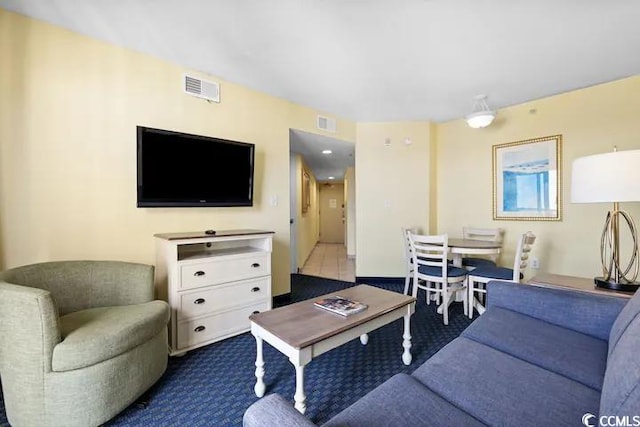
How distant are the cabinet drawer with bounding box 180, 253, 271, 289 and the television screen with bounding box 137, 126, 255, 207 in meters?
0.62

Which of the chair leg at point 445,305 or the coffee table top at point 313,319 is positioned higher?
the coffee table top at point 313,319

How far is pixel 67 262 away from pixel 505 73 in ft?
12.9

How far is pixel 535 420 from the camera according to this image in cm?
87

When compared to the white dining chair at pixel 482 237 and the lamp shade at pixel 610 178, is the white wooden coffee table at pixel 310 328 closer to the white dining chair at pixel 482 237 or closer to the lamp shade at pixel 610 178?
the lamp shade at pixel 610 178

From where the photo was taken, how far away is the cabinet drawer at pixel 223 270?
83.0 inches

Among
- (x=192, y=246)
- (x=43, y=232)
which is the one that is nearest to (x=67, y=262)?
(x=43, y=232)

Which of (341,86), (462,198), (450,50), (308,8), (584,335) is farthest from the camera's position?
(462,198)

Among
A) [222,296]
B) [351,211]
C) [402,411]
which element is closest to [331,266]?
[351,211]

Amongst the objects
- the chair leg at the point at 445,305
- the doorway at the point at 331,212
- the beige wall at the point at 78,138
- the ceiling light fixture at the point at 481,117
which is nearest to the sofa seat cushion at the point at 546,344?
the chair leg at the point at 445,305

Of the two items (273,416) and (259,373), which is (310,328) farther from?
(273,416)

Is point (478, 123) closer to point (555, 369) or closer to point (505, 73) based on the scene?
point (505, 73)

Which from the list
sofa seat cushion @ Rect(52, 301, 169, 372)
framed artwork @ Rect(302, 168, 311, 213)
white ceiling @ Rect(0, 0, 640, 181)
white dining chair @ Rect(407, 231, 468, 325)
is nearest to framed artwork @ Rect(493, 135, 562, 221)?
white ceiling @ Rect(0, 0, 640, 181)

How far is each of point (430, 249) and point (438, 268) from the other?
10.8 inches

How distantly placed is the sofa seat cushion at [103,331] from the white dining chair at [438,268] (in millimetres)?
2290
